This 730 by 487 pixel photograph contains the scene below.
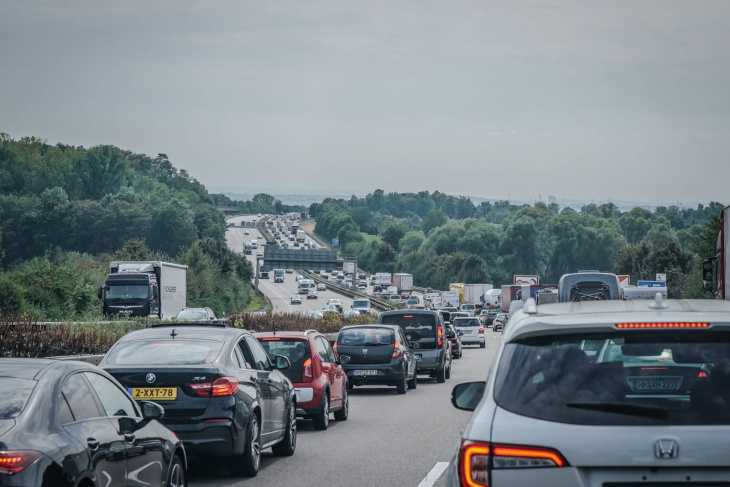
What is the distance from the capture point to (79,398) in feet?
26.1

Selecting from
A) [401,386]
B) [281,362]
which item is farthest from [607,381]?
[401,386]

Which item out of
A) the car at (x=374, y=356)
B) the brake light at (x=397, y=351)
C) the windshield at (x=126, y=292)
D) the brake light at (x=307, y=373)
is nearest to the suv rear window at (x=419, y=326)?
the car at (x=374, y=356)

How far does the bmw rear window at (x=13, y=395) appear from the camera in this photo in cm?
718

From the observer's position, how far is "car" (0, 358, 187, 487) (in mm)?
6844

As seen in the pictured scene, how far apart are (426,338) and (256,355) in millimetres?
18520

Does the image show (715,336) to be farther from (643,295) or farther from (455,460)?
Answer: (643,295)

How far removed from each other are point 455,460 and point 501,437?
17.3 inches

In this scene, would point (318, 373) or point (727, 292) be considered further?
point (727, 292)

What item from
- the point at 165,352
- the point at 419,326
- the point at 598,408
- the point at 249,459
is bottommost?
the point at 419,326

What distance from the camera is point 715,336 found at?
5.09 m

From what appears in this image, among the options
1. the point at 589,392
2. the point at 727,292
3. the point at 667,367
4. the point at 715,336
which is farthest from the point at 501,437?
the point at 727,292

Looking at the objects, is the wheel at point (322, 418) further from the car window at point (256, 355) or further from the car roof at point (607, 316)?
the car roof at point (607, 316)

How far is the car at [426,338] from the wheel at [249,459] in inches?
746

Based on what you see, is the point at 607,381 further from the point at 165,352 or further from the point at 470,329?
the point at 470,329
